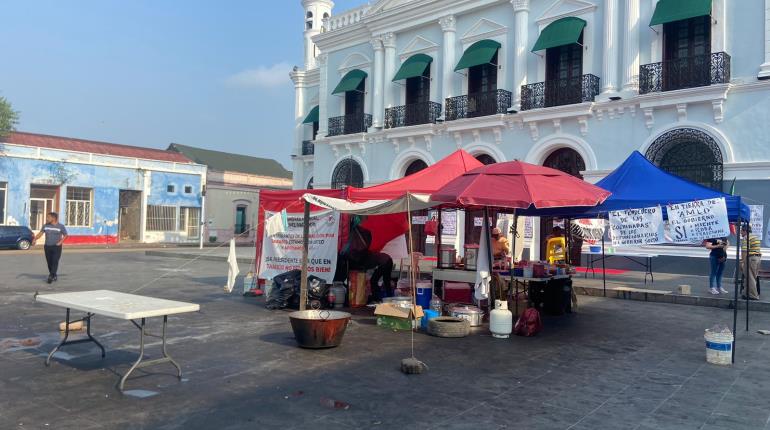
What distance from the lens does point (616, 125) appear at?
1739 centimetres

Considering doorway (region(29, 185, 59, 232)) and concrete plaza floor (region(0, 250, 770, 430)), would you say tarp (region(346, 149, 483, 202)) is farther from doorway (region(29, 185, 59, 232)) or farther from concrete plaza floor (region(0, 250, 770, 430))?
doorway (region(29, 185, 59, 232))

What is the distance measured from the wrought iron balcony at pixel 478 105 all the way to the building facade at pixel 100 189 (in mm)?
22102

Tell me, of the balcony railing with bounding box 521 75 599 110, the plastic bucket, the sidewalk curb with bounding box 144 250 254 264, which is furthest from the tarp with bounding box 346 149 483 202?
the sidewalk curb with bounding box 144 250 254 264

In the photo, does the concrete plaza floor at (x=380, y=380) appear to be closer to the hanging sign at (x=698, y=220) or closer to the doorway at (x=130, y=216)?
the hanging sign at (x=698, y=220)

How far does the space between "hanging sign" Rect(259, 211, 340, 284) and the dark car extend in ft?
70.0

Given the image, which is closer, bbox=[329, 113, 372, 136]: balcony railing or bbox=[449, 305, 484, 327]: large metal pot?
bbox=[449, 305, 484, 327]: large metal pot

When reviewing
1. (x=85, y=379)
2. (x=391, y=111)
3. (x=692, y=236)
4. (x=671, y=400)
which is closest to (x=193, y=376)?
(x=85, y=379)

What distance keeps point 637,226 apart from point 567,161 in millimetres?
10604

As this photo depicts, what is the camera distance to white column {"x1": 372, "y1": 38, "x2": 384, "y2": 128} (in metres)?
24.1

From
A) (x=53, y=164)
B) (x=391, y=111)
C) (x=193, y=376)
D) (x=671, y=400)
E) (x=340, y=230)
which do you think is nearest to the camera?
(x=671, y=400)

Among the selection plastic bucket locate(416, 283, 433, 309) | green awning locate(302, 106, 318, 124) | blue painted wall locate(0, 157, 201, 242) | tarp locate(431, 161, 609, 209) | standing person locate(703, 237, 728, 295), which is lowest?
plastic bucket locate(416, 283, 433, 309)

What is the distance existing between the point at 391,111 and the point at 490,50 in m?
5.11

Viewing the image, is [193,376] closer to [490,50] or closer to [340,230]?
[340,230]

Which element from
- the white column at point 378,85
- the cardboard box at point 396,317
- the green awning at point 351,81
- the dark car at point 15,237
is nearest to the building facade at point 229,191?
the dark car at point 15,237
